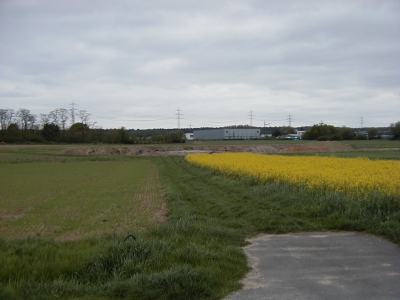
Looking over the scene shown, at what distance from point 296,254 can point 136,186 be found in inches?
739

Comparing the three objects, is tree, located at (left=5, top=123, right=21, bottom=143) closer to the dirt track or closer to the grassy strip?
the dirt track

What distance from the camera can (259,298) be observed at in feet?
18.3

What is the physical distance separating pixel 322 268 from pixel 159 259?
2.82 meters

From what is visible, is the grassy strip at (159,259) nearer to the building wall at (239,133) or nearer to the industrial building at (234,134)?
the building wall at (239,133)

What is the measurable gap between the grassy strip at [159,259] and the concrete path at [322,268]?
0.38 meters

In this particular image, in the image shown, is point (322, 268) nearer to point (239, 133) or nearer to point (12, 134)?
point (12, 134)

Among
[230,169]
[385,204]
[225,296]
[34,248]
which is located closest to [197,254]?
[225,296]

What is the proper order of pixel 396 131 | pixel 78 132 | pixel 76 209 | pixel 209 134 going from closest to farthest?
pixel 76 209 → pixel 396 131 → pixel 78 132 → pixel 209 134

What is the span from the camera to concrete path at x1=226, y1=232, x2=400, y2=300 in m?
5.70

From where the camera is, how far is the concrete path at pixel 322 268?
5.70 m

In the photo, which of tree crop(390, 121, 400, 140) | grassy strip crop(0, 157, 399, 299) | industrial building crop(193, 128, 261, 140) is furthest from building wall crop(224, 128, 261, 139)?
grassy strip crop(0, 157, 399, 299)

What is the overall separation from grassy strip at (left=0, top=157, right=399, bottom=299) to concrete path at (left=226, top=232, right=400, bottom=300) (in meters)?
0.38

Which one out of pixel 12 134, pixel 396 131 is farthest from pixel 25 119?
pixel 396 131

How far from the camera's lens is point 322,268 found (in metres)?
6.79
